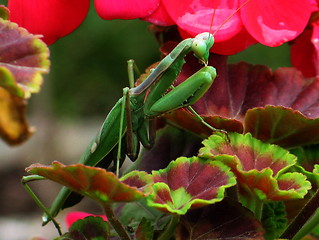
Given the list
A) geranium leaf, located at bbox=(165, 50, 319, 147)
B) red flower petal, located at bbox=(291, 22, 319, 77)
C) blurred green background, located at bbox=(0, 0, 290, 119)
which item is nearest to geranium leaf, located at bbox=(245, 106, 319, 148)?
geranium leaf, located at bbox=(165, 50, 319, 147)

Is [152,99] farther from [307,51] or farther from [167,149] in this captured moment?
[307,51]

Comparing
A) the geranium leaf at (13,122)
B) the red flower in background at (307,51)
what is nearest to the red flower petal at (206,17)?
the red flower in background at (307,51)

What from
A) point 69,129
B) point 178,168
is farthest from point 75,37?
point 178,168

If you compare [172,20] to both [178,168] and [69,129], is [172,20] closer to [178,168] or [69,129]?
[178,168]

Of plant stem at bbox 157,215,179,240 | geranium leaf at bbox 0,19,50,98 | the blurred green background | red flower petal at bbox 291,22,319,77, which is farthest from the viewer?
the blurred green background

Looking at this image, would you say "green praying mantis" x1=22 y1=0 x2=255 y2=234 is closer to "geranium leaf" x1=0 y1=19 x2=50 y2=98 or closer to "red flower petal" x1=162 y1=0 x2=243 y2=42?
"red flower petal" x1=162 y1=0 x2=243 y2=42

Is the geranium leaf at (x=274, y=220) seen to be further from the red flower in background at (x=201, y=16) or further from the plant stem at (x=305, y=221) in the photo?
the red flower in background at (x=201, y=16)

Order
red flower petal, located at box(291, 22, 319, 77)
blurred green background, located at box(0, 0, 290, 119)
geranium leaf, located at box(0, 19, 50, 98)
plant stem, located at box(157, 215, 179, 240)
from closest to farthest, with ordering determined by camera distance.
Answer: geranium leaf, located at box(0, 19, 50, 98), plant stem, located at box(157, 215, 179, 240), red flower petal, located at box(291, 22, 319, 77), blurred green background, located at box(0, 0, 290, 119)
